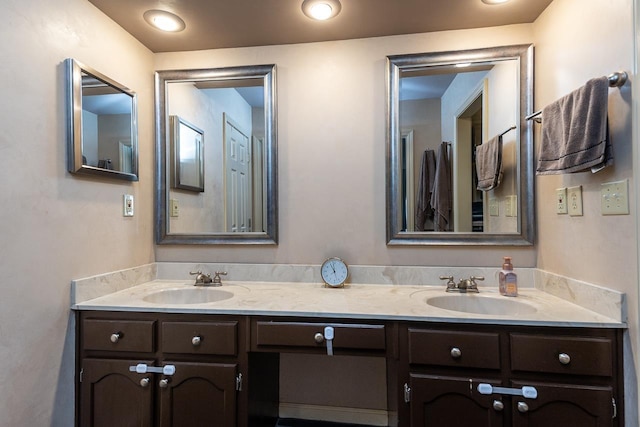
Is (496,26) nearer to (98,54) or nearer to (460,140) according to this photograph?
(460,140)

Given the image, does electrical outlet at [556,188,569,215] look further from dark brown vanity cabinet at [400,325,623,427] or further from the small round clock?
the small round clock

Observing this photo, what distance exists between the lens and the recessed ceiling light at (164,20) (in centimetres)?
161

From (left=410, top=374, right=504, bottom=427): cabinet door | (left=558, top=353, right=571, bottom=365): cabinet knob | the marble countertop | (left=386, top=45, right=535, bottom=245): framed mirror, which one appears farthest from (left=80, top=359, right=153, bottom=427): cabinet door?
(left=558, top=353, right=571, bottom=365): cabinet knob

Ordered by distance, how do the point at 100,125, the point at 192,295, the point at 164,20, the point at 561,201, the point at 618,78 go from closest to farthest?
the point at 618,78
the point at 561,201
the point at 100,125
the point at 164,20
the point at 192,295

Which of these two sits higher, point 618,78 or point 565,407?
point 618,78

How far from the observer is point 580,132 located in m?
1.19

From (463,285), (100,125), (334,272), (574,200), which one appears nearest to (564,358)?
(463,285)

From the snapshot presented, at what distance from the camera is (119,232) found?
1696mm

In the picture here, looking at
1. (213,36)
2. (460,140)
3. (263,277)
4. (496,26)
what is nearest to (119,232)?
(263,277)

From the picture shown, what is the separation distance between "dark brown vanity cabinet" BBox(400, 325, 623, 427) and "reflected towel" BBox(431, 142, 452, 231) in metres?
0.66

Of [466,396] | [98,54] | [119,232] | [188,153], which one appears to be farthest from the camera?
[188,153]

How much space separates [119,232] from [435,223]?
5.41ft

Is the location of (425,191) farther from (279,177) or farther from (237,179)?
(237,179)

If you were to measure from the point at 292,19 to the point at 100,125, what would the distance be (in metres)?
1.06
